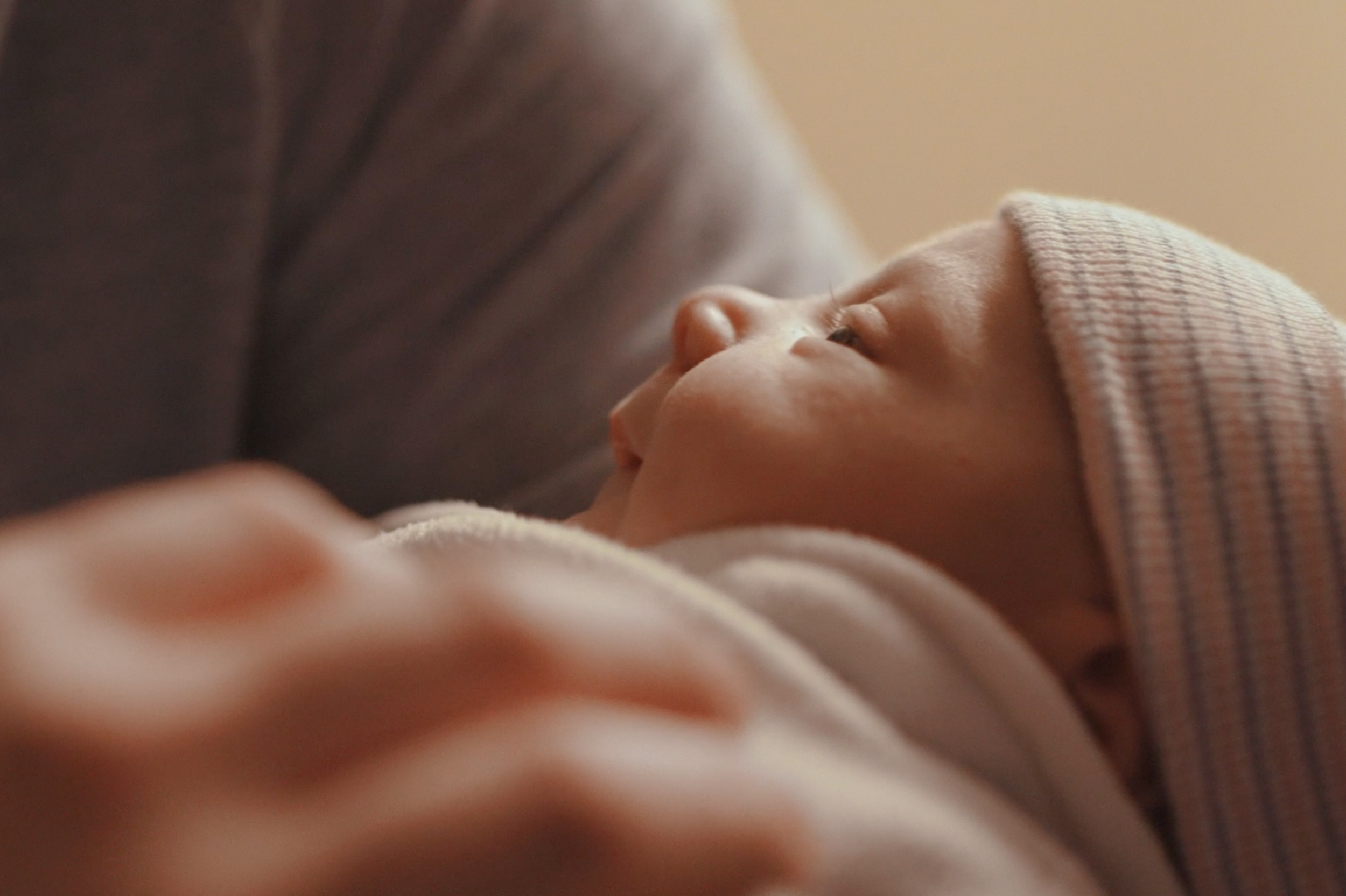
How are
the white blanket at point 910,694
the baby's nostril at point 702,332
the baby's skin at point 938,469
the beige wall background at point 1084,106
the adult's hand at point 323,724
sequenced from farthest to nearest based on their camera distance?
1. the beige wall background at point 1084,106
2. the baby's nostril at point 702,332
3. the baby's skin at point 938,469
4. the white blanket at point 910,694
5. the adult's hand at point 323,724

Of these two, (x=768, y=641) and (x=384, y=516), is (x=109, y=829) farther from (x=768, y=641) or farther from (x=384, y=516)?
(x=384, y=516)

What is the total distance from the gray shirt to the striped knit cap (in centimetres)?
42

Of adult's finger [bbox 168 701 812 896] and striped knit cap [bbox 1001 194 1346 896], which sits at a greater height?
adult's finger [bbox 168 701 812 896]

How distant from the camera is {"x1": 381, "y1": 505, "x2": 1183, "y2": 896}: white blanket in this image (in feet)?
1.60

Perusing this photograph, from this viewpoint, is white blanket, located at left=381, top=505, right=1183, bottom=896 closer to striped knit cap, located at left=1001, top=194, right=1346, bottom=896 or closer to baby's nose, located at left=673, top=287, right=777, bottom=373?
striped knit cap, located at left=1001, top=194, right=1346, bottom=896

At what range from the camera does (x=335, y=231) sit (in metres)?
0.87

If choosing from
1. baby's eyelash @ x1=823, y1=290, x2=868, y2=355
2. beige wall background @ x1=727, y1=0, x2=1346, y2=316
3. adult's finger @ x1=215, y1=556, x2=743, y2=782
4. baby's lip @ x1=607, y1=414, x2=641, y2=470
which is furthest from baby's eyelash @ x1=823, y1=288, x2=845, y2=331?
beige wall background @ x1=727, y1=0, x2=1346, y2=316

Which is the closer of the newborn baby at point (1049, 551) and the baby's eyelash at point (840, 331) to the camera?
the newborn baby at point (1049, 551)

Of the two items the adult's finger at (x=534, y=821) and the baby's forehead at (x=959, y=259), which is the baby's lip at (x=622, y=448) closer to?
the baby's forehead at (x=959, y=259)

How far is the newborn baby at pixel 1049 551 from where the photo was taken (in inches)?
21.0

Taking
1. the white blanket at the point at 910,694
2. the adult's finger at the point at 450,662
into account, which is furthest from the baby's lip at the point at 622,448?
the adult's finger at the point at 450,662

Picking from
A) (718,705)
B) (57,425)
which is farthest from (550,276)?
(718,705)

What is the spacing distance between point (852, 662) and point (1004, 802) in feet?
0.30

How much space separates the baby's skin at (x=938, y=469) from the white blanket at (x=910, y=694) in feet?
0.12
